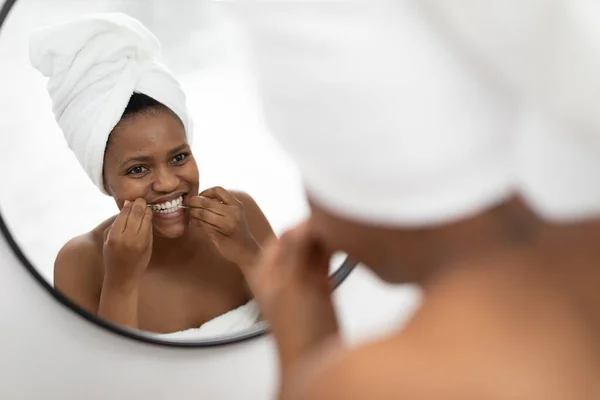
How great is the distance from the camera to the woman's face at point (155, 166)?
74 cm

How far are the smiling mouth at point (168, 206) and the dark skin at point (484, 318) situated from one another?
0.48 metres

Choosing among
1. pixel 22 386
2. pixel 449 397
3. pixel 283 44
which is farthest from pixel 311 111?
pixel 22 386

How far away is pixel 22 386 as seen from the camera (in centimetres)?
85

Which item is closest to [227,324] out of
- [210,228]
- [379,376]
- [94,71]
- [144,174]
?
[210,228]

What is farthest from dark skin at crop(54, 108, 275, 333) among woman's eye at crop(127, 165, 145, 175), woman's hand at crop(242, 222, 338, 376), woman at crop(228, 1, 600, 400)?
woman at crop(228, 1, 600, 400)

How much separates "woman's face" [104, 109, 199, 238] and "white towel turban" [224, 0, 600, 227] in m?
0.46

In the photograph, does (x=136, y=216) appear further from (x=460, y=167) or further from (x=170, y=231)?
(x=460, y=167)

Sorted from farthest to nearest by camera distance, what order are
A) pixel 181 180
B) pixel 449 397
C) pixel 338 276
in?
pixel 338 276 → pixel 181 180 → pixel 449 397

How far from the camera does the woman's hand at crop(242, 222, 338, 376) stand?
43 centimetres

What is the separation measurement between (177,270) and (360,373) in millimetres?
570

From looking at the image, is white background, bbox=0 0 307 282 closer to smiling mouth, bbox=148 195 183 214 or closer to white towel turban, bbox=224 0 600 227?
smiling mouth, bbox=148 195 183 214

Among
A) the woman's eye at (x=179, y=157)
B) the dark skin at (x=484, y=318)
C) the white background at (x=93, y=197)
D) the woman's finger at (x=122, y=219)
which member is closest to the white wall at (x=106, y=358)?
the white background at (x=93, y=197)

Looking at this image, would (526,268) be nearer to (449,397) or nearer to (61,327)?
(449,397)

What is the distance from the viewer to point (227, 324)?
88 cm
